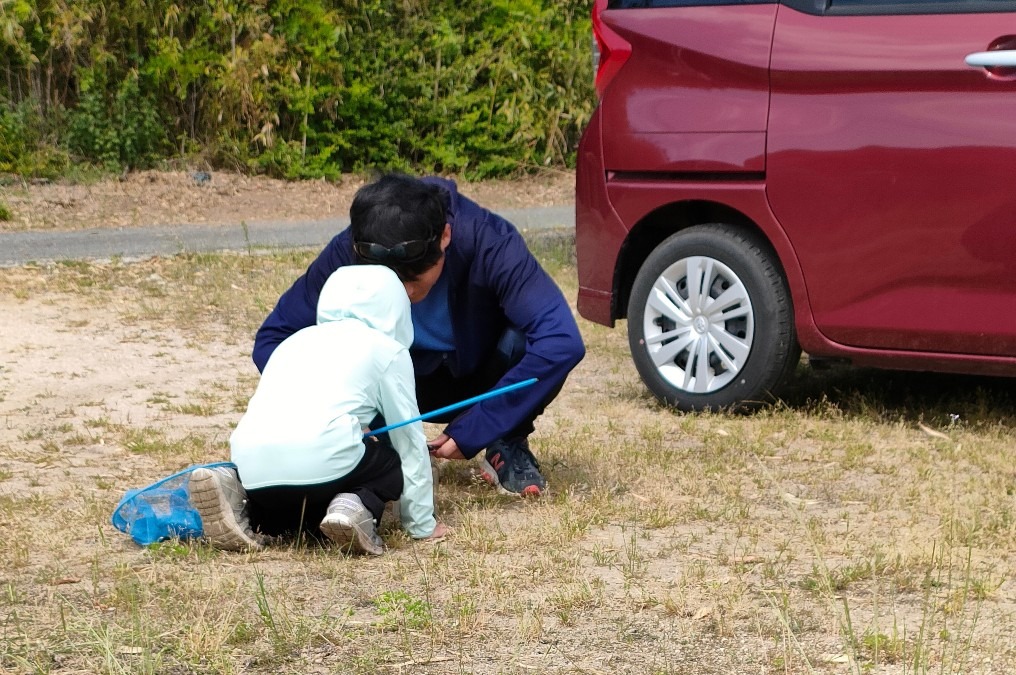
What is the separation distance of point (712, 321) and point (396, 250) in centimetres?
202

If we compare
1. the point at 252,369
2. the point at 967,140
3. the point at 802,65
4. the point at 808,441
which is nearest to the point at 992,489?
the point at 808,441

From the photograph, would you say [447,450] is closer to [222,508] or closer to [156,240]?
[222,508]

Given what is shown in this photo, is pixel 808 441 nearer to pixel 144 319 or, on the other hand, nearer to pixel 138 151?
pixel 144 319

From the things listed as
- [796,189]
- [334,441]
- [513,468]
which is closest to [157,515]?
[334,441]

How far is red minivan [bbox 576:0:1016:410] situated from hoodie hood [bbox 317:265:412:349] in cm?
202

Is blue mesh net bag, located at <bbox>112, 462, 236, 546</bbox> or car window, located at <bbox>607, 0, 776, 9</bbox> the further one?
car window, located at <bbox>607, 0, 776, 9</bbox>

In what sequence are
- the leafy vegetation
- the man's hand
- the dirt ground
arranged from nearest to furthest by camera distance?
1. the man's hand
2. the dirt ground
3. the leafy vegetation

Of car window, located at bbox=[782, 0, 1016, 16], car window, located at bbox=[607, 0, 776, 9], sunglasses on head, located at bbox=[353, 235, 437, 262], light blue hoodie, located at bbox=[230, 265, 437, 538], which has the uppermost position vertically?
car window, located at bbox=[782, 0, 1016, 16]

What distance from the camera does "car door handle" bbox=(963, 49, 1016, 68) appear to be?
16.0ft

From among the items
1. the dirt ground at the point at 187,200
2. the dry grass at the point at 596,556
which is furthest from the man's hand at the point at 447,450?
the dirt ground at the point at 187,200

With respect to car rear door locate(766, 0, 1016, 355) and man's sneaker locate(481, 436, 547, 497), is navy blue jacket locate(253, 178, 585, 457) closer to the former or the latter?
man's sneaker locate(481, 436, 547, 497)

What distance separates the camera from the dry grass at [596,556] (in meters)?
3.13

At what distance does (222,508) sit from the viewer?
3814 millimetres

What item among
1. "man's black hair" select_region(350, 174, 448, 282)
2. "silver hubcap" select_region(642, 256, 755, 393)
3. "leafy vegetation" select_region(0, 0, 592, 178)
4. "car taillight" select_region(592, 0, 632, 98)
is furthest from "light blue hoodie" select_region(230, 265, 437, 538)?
"leafy vegetation" select_region(0, 0, 592, 178)
